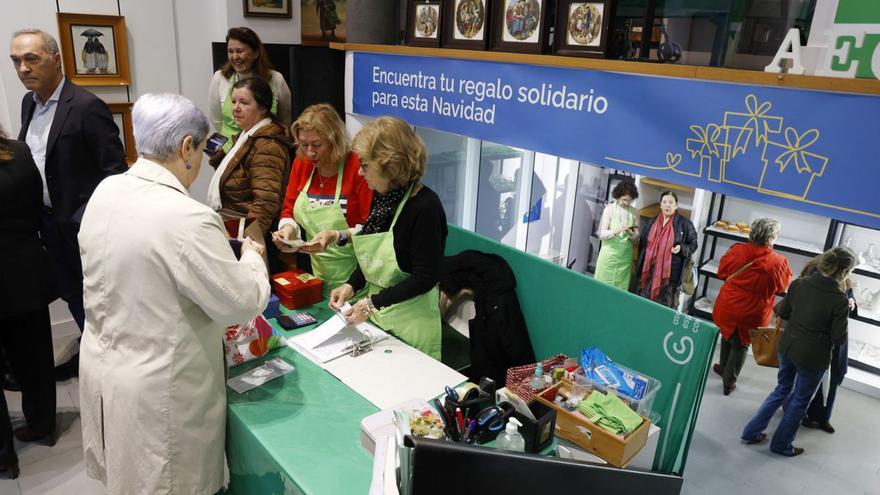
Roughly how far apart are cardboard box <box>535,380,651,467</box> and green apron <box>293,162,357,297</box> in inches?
Answer: 49.3

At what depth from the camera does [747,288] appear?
458 centimetres

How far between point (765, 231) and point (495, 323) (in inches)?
113

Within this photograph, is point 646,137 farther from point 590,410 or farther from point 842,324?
point 842,324

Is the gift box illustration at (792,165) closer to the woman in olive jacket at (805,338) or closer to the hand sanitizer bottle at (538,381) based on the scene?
the hand sanitizer bottle at (538,381)

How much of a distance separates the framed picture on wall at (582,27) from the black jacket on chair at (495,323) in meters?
1.07

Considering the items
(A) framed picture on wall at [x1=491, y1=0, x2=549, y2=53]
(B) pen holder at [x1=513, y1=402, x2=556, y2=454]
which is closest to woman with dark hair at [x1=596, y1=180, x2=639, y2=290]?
(A) framed picture on wall at [x1=491, y1=0, x2=549, y2=53]

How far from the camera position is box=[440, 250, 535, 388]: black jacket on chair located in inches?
107

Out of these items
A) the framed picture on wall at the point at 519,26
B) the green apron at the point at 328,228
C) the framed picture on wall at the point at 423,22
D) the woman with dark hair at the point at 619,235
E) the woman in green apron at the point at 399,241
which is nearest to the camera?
the woman in green apron at the point at 399,241

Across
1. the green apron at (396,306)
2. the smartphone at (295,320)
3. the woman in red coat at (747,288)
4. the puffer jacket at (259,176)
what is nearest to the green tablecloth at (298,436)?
the smartphone at (295,320)

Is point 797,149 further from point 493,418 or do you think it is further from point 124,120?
point 124,120

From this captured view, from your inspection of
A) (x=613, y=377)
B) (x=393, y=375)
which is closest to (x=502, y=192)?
(x=393, y=375)

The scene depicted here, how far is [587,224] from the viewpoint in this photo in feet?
20.8

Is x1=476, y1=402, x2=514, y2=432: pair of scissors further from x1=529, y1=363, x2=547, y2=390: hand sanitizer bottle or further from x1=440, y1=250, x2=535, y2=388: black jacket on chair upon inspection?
x1=440, y1=250, x2=535, y2=388: black jacket on chair

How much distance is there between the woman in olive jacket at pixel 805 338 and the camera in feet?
12.2
